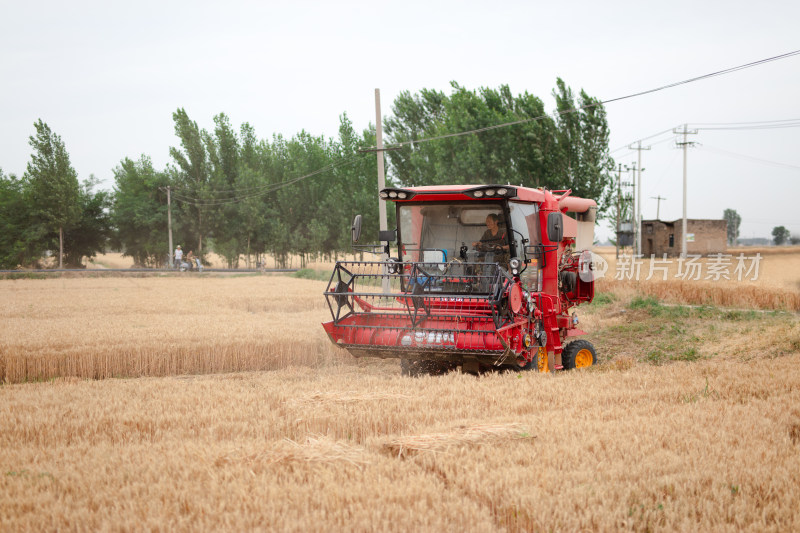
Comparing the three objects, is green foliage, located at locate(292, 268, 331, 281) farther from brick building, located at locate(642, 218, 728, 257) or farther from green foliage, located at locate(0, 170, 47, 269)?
brick building, located at locate(642, 218, 728, 257)

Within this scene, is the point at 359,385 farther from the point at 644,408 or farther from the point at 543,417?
the point at 644,408

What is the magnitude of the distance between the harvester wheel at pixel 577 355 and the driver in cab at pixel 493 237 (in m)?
2.08

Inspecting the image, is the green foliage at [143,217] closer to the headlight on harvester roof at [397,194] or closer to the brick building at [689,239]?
the brick building at [689,239]

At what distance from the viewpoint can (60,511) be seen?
12.2ft

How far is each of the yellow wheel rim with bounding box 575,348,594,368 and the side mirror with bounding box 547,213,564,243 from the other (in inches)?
89.2

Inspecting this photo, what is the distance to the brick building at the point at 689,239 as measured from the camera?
48.6m

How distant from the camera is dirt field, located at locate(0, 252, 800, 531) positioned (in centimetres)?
368

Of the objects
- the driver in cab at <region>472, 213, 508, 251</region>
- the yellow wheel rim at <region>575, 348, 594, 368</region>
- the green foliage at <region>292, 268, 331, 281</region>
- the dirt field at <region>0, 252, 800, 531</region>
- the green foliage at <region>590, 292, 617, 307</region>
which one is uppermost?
the driver in cab at <region>472, 213, 508, 251</region>

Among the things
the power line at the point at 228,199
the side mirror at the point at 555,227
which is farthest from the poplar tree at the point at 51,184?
the side mirror at the point at 555,227

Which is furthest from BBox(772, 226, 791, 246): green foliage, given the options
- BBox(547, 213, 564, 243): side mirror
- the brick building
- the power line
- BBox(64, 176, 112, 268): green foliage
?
BBox(547, 213, 564, 243): side mirror

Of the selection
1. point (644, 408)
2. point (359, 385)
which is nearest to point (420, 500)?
point (644, 408)

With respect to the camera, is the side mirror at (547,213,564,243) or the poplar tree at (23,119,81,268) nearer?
the side mirror at (547,213,564,243)

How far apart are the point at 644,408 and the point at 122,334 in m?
8.42

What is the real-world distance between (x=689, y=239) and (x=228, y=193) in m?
34.1
